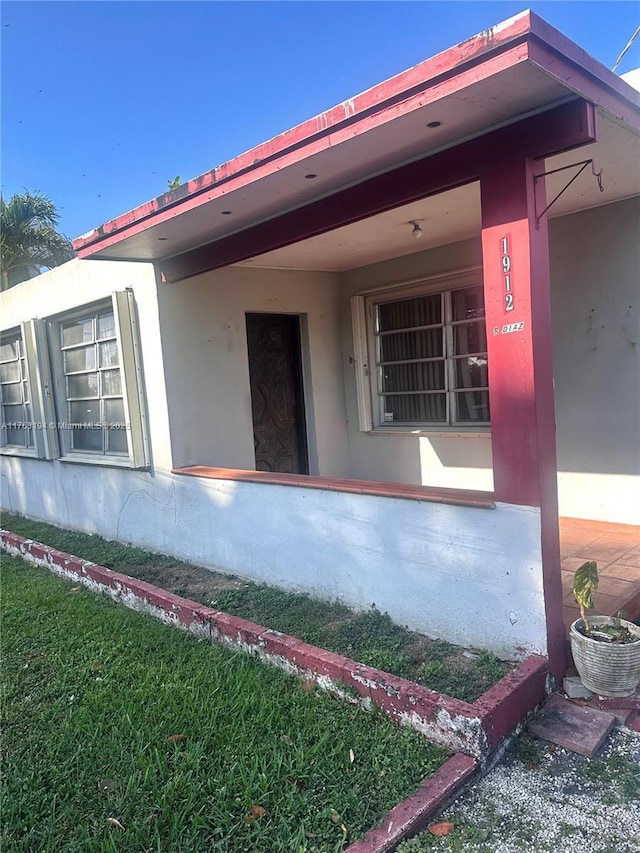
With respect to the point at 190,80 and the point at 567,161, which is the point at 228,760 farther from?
the point at 190,80

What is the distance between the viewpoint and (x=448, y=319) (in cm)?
561

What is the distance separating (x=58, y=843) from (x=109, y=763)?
43cm

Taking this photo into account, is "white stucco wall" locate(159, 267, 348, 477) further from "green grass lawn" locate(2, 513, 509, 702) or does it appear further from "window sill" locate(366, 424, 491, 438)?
"green grass lawn" locate(2, 513, 509, 702)

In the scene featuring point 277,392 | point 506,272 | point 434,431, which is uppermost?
point 506,272

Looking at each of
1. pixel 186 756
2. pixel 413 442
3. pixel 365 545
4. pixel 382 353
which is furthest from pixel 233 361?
pixel 186 756

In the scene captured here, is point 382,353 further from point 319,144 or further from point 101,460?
point 319,144

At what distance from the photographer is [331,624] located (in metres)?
3.69

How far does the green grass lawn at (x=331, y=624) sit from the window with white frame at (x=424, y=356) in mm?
2444

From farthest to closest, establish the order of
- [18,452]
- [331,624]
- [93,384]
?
[18,452] → [93,384] → [331,624]

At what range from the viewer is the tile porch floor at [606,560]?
3338 millimetres

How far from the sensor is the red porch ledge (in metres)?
3.21

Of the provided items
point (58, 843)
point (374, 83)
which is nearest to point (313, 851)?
point (58, 843)

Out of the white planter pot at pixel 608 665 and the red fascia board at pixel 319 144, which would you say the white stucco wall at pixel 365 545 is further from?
the red fascia board at pixel 319 144

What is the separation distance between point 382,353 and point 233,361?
64.9 inches
